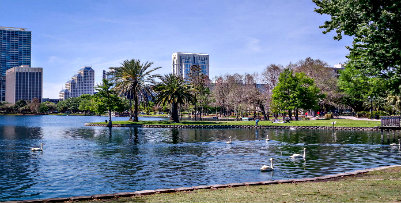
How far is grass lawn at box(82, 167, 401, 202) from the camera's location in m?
15.0

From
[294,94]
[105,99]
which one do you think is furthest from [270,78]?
[105,99]

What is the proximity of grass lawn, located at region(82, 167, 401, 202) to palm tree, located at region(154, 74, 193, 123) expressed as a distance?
72.9 meters

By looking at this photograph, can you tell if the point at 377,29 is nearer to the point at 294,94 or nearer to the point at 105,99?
the point at 294,94

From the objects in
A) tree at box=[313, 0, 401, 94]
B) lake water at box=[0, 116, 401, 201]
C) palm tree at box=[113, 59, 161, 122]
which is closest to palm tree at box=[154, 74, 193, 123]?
palm tree at box=[113, 59, 161, 122]

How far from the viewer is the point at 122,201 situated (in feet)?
51.9

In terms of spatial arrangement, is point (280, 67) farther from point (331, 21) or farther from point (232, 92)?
point (331, 21)

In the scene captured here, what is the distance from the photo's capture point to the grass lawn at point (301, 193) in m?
15.0

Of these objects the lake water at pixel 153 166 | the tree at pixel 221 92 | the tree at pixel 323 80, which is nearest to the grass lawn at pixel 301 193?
the lake water at pixel 153 166

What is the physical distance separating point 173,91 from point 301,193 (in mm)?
76279

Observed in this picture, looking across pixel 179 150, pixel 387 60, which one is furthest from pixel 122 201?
pixel 179 150

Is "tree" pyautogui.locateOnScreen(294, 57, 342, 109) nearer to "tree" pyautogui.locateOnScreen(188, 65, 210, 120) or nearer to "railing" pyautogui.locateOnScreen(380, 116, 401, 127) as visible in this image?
"tree" pyautogui.locateOnScreen(188, 65, 210, 120)

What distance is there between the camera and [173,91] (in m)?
91.4

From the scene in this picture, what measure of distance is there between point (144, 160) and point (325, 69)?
98.1 metres

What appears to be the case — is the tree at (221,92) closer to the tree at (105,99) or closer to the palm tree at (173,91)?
Result: the palm tree at (173,91)
